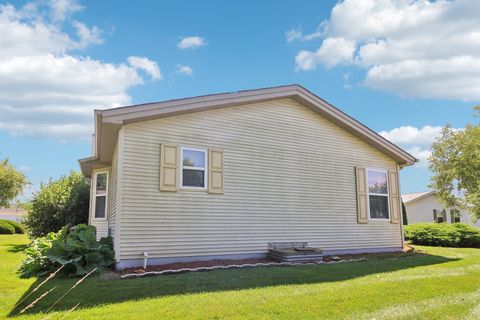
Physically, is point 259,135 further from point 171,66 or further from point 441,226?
point 441,226

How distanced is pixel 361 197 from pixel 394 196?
167 centimetres

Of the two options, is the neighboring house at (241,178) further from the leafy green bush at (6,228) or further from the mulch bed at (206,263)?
the leafy green bush at (6,228)

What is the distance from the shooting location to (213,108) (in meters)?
9.72

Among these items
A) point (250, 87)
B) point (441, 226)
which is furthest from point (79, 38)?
point (441, 226)

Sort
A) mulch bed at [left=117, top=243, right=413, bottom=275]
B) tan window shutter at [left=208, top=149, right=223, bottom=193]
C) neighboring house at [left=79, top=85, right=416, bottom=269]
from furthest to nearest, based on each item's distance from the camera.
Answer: tan window shutter at [left=208, top=149, right=223, bottom=193]
neighboring house at [left=79, top=85, right=416, bottom=269]
mulch bed at [left=117, top=243, right=413, bottom=275]

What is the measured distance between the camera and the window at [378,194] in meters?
12.4

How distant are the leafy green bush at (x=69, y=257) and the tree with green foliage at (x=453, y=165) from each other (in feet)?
77.9

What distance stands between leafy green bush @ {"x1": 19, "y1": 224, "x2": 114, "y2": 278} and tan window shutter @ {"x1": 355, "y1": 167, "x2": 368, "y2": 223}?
765 centimetres

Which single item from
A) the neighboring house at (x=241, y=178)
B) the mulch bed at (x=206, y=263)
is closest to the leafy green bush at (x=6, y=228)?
the neighboring house at (x=241, y=178)

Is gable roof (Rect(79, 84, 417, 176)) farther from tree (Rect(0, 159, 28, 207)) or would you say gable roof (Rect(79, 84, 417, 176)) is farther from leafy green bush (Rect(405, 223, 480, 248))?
tree (Rect(0, 159, 28, 207))

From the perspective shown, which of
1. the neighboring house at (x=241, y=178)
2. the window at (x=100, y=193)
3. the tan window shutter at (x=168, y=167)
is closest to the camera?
the neighboring house at (x=241, y=178)

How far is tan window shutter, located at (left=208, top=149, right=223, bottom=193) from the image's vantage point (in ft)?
30.5

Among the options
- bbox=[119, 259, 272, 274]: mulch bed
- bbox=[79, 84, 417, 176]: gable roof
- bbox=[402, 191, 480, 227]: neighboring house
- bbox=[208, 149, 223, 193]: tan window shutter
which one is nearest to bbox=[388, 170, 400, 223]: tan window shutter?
bbox=[79, 84, 417, 176]: gable roof

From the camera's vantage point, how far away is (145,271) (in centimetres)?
775
